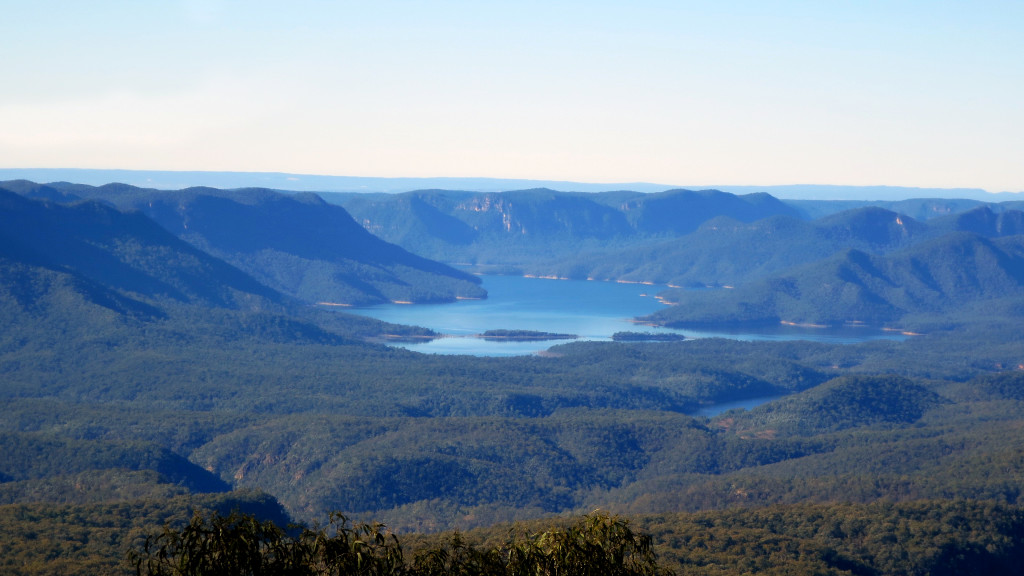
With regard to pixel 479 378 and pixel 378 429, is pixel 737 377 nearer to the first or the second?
pixel 479 378

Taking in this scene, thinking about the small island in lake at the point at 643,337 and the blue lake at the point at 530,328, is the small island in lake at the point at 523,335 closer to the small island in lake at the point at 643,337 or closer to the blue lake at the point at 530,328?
the blue lake at the point at 530,328

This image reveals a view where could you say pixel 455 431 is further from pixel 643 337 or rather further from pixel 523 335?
pixel 643 337

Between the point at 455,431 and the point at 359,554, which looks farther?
the point at 455,431

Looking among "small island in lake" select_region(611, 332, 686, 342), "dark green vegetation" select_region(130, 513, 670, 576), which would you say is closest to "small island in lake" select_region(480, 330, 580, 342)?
"small island in lake" select_region(611, 332, 686, 342)

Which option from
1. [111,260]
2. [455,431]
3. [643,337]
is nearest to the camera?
[455,431]

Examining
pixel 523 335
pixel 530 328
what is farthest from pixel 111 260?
pixel 530 328

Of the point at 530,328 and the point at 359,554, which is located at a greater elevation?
the point at 359,554

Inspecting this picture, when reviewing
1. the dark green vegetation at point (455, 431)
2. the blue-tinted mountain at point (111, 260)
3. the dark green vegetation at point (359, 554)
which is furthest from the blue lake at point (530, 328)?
the dark green vegetation at point (359, 554)
